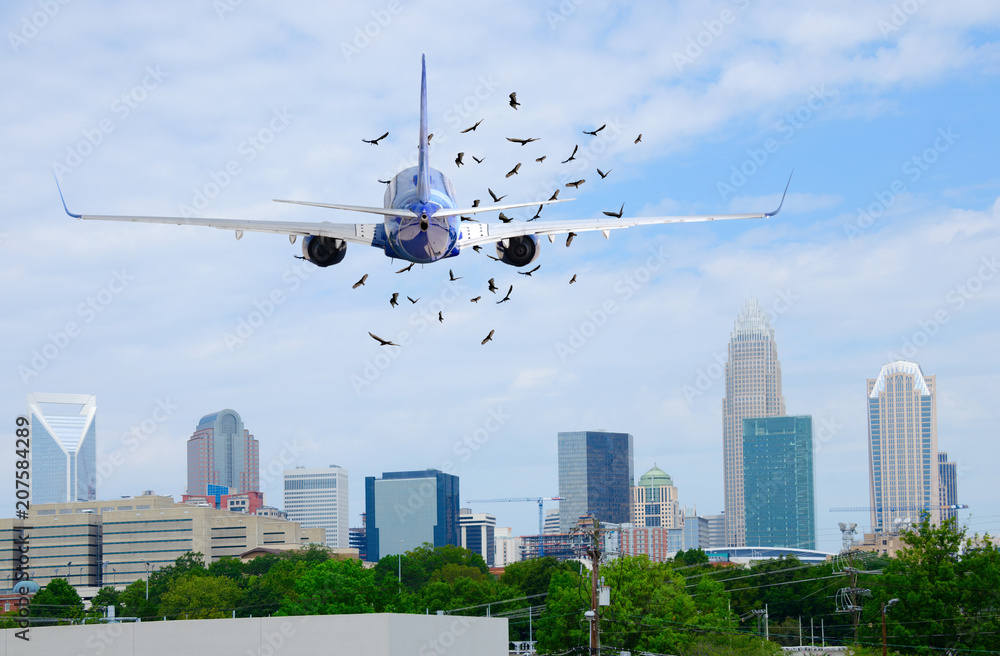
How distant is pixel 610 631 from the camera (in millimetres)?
92625

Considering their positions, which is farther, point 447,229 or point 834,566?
point 834,566

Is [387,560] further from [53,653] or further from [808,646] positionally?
[53,653]

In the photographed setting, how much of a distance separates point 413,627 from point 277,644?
6959mm

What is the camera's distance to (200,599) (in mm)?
153625

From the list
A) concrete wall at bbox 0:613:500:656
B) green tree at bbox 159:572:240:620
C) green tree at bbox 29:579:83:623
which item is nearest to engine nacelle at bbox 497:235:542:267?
concrete wall at bbox 0:613:500:656

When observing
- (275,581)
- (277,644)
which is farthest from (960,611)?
(275,581)

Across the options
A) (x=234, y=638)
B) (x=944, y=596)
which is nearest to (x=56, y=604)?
(x=944, y=596)

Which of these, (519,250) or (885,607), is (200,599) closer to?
(885,607)

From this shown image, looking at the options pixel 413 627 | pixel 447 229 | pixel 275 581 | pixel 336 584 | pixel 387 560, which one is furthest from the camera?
pixel 387 560

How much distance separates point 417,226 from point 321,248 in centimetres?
529

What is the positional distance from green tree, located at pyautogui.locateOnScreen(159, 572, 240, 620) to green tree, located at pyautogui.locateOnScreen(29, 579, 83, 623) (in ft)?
37.6

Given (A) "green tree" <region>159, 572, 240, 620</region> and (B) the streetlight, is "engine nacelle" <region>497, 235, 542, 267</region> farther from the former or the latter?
(A) "green tree" <region>159, 572, 240, 620</region>

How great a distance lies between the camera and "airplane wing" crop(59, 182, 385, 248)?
34062 mm

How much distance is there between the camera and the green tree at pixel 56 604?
142875 mm
